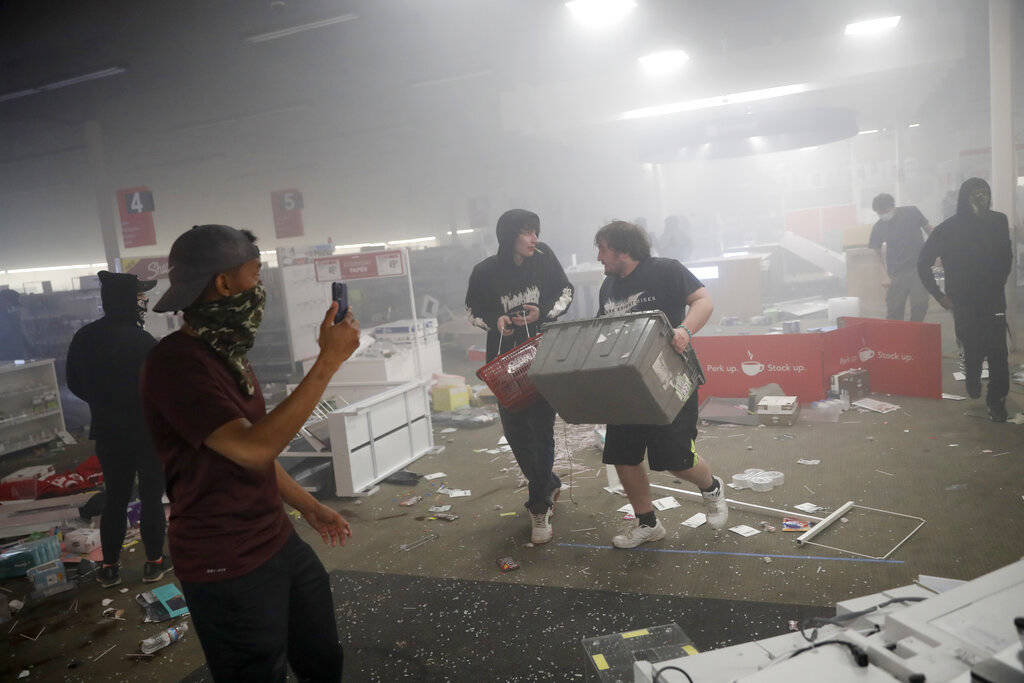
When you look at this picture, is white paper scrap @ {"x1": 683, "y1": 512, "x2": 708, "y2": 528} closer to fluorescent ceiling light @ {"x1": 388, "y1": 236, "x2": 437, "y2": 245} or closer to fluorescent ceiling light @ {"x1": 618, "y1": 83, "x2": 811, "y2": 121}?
fluorescent ceiling light @ {"x1": 618, "y1": 83, "x2": 811, "y2": 121}

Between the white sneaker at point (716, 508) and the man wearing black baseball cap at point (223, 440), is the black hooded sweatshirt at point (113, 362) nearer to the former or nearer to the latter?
the man wearing black baseball cap at point (223, 440)

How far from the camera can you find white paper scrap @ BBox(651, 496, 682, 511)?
12.9ft

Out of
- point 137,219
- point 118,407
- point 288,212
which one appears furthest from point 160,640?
point 288,212

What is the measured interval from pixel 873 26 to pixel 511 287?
8.80 m

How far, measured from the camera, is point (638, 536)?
343cm

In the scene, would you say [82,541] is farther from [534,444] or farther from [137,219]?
[137,219]

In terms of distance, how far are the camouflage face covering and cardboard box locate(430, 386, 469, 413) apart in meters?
5.20


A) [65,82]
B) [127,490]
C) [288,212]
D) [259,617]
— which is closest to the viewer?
[259,617]

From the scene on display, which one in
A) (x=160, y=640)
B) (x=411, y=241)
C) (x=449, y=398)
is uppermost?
(x=411, y=241)

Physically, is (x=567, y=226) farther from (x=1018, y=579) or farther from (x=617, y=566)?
(x=1018, y=579)

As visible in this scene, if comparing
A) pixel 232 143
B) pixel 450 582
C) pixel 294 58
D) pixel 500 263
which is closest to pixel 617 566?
pixel 450 582

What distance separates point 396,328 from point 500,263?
4.00 metres

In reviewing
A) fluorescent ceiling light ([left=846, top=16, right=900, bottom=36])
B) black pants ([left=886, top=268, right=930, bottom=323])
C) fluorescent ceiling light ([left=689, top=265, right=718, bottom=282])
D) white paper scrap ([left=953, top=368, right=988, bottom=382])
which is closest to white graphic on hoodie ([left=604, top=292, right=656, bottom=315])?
white paper scrap ([left=953, top=368, right=988, bottom=382])

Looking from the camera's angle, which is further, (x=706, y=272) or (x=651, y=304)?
(x=706, y=272)
